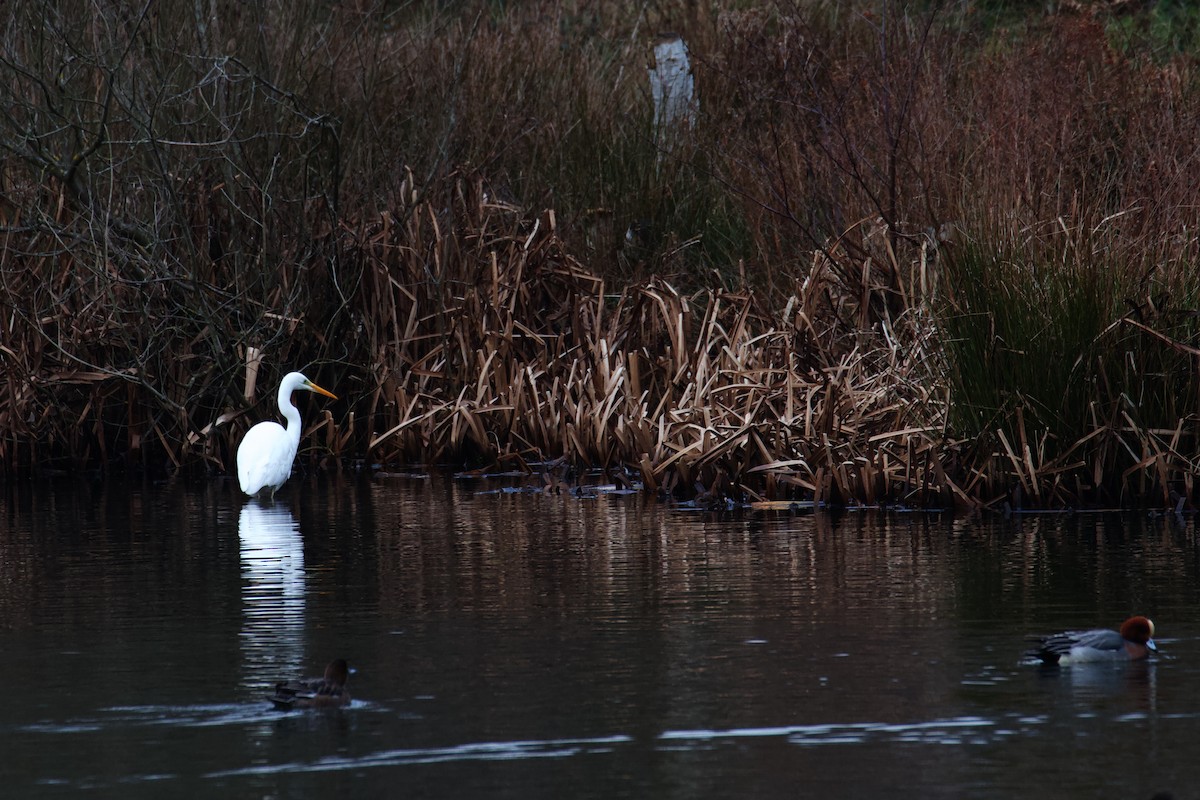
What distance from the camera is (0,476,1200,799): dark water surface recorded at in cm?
544

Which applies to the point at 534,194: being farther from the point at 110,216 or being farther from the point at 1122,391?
the point at 1122,391

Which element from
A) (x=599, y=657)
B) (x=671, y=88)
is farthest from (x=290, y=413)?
(x=599, y=657)

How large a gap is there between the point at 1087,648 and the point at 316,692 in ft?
8.49

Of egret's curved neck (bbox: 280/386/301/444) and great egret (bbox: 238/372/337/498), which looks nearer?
great egret (bbox: 238/372/337/498)

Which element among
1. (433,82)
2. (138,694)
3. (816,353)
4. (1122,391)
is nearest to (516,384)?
(816,353)

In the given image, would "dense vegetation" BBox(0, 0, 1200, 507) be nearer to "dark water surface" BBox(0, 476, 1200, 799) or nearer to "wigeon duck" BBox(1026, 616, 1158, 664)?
"dark water surface" BBox(0, 476, 1200, 799)

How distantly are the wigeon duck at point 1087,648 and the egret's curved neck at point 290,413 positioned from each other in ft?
24.1

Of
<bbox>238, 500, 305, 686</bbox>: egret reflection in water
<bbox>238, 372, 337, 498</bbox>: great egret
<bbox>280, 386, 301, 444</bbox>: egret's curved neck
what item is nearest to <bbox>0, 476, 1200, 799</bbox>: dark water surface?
<bbox>238, 500, 305, 686</bbox>: egret reflection in water

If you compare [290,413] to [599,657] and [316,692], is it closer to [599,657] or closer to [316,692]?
[599,657]

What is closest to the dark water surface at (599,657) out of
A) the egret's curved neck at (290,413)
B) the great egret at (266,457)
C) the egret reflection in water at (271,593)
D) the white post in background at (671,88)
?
the egret reflection in water at (271,593)

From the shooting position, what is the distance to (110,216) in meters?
13.6

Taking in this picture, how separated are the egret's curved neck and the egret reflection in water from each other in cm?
106

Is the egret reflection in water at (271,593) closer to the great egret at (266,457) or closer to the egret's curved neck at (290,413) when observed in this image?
the great egret at (266,457)

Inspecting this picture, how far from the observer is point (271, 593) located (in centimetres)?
864
